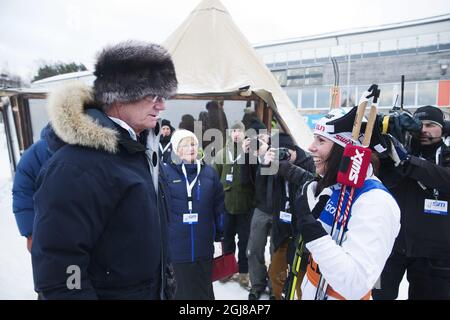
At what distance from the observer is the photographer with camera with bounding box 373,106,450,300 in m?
2.11

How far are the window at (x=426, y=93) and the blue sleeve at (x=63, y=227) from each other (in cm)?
2077

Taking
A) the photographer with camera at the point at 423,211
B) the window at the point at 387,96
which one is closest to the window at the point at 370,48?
the window at the point at 387,96

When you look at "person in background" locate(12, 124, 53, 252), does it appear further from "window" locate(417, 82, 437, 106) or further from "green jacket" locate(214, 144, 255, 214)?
"window" locate(417, 82, 437, 106)

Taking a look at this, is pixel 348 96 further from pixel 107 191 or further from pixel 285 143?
pixel 107 191

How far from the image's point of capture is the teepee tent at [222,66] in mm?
4562

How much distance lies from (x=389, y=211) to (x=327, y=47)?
2242 cm

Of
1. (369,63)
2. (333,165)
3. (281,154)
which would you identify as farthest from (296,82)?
(333,165)

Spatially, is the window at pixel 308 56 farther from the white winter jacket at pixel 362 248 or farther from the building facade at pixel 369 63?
the white winter jacket at pixel 362 248

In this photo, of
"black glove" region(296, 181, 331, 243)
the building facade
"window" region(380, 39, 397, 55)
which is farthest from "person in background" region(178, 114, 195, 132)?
"window" region(380, 39, 397, 55)

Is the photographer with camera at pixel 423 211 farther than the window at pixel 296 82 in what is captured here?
No

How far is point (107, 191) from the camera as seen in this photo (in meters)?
1.07

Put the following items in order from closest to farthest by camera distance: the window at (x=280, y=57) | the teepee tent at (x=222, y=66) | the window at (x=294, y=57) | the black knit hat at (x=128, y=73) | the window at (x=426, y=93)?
the black knit hat at (x=128, y=73) → the teepee tent at (x=222, y=66) → the window at (x=426, y=93) → the window at (x=294, y=57) → the window at (x=280, y=57)

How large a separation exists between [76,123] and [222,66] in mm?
3921

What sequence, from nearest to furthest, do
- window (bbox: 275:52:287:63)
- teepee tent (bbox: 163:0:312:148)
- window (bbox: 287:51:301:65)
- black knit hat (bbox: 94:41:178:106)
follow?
black knit hat (bbox: 94:41:178:106)
teepee tent (bbox: 163:0:312:148)
window (bbox: 287:51:301:65)
window (bbox: 275:52:287:63)
